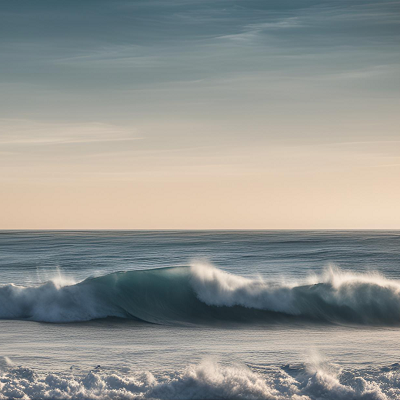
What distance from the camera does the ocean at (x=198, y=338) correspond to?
25.3ft

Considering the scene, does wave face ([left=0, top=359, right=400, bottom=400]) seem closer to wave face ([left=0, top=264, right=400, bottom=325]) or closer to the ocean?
the ocean

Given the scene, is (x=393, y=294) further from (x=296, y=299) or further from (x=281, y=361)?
(x=281, y=361)

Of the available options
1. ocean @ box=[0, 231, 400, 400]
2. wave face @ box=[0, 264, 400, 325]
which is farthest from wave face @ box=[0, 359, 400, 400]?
wave face @ box=[0, 264, 400, 325]

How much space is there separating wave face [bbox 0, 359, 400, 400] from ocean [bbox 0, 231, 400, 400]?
0.05 ft

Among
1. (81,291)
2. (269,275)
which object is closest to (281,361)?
(81,291)

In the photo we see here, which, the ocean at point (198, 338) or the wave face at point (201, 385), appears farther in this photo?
the ocean at point (198, 338)

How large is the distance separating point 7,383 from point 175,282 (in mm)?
10033

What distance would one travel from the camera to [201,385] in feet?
25.5

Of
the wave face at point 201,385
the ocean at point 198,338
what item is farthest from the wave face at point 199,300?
the wave face at point 201,385

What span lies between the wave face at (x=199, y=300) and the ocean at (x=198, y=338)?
0.12 ft

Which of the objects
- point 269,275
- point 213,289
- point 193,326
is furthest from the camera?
point 269,275

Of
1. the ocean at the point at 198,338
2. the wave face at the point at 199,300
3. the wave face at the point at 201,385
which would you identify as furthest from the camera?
the wave face at the point at 199,300

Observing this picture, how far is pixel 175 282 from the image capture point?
685 inches

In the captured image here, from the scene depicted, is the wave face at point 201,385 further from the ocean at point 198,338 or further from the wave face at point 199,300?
the wave face at point 199,300
